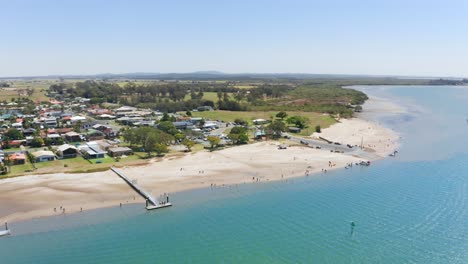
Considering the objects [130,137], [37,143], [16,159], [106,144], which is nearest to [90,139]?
[106,144]

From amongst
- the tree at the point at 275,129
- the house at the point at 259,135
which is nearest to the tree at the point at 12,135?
the house at the point at 259,135

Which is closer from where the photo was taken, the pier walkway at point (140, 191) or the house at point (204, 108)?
the pier walkway at point (140, 191)

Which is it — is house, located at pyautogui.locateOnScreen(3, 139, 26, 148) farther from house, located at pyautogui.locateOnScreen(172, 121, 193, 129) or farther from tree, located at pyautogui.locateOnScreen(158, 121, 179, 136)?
house, located at pyautogui.locateOnScreen(172, 121, 193, 129)

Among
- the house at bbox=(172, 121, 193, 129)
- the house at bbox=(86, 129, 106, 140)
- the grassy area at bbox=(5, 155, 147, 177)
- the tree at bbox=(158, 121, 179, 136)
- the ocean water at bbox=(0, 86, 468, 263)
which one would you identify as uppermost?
the tree at bbox=(158, 121, 179, 136)

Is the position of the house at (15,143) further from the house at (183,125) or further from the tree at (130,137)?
the house at (183,125)

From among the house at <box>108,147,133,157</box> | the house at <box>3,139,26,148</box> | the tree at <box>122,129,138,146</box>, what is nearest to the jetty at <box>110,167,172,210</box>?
the house at <box>108,147,133,157</box>

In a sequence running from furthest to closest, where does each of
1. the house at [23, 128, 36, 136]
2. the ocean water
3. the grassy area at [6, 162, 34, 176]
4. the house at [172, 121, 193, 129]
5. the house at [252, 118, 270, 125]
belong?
the house at [252, 118, 270, 125]
the house at [172, 121, 193, 129]
the house at [23, 128, 36, 136]
the grassy area at [6, 162, 34, 176]
the ocean water

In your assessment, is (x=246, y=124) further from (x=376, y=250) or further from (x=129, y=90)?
(x=129, y=90)

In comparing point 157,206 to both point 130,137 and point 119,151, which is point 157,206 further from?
point 130,137
